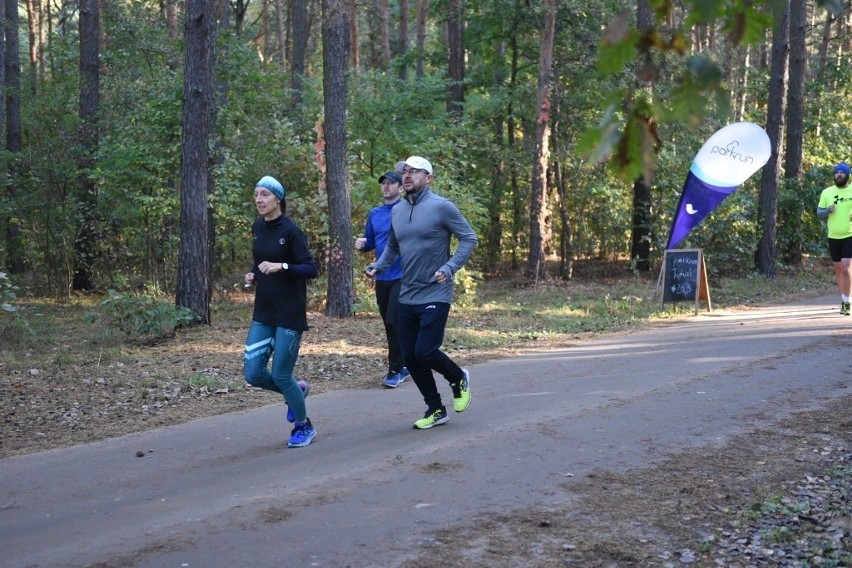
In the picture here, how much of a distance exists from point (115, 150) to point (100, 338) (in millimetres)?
6786

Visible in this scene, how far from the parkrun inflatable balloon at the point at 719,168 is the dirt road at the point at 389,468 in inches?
215

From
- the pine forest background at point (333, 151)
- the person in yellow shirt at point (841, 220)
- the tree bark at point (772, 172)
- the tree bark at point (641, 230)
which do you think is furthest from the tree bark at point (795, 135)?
the person in yellow shirt at point (841, 220)

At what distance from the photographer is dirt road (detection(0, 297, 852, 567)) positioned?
5348 millimetres

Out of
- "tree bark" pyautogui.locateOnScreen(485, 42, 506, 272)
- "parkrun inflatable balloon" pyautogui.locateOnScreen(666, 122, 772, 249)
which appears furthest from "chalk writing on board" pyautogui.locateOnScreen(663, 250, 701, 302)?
"tree bark" pyautogui.locateOnScreen(485, 42, 506, 272)

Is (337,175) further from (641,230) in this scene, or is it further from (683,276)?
(641,230)

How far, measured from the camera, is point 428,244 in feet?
26.0

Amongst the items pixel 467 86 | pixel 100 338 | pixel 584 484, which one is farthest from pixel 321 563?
pixel 467 86

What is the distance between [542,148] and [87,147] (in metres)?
10.1

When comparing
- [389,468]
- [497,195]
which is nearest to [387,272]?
[389,468]

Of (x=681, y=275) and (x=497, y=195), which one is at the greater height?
(x=497, y=195)

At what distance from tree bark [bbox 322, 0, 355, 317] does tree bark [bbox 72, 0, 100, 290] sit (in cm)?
681

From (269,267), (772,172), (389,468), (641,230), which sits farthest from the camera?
(641,230)

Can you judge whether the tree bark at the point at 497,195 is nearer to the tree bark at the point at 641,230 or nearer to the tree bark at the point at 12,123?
the tree bark at the point at 641,230

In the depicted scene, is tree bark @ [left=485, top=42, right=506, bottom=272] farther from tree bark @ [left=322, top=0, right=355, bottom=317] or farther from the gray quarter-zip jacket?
the gray quarter-zip jacket
